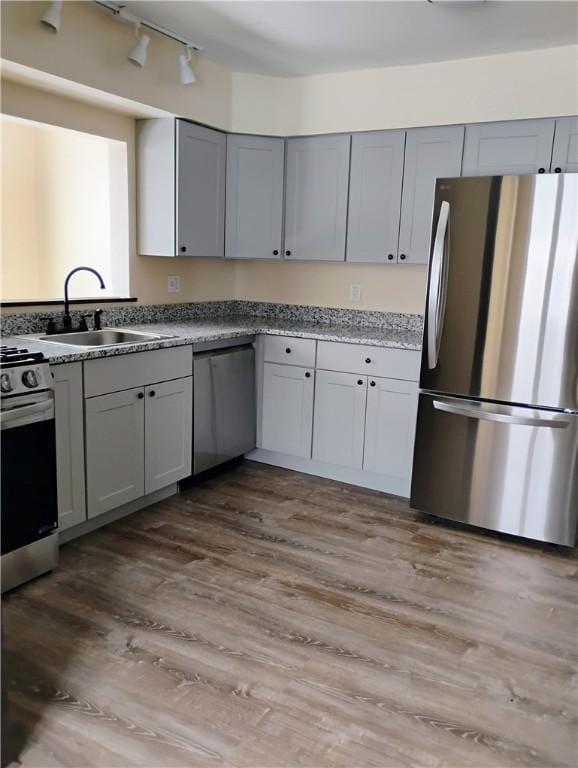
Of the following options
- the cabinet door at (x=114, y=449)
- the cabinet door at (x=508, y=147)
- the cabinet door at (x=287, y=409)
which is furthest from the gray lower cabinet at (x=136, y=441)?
the cabinet door at (x=508, y=147)

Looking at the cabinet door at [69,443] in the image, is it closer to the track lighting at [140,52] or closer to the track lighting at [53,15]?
the track lighting at [53,15]

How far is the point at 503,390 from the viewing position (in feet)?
9.76

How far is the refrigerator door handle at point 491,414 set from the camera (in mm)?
2914

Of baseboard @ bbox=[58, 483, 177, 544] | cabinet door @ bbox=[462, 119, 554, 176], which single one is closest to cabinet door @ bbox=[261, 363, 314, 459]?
baseboard @ bbox=[58, 483, 177, 544]

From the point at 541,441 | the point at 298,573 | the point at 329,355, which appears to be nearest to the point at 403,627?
the point at 298,573

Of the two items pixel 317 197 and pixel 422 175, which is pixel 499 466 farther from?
pixel 317 197

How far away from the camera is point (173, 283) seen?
160 inches

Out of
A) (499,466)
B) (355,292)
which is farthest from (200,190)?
(499,466)

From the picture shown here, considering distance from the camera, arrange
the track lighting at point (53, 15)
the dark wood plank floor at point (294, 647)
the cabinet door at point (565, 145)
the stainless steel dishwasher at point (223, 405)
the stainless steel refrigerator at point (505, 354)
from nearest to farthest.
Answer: the dark wood plank floor at point (294, 647), the track lighting at point (53, 15), the stainless steel refrigerator at point (505, 354), the cabinet door at point (565, 145), the stainless steel dishwasher at point (223, 405)

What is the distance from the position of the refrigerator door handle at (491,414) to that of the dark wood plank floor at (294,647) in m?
0.63

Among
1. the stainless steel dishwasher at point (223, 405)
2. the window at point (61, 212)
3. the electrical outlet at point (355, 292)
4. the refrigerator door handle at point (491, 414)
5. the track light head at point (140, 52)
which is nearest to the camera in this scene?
the refrigerator door handle at point (491, 414)

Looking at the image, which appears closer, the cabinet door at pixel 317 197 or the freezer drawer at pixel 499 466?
the freezer drawer at pixel 499 466

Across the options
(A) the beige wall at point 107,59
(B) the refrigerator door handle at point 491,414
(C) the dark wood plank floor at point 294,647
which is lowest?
(C) the dark wood plank floor at point 294,647

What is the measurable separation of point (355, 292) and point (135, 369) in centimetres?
171
